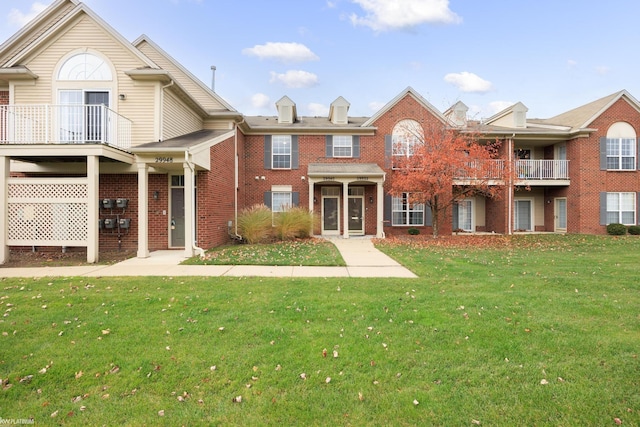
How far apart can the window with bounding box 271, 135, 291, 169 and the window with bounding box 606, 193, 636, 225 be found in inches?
694

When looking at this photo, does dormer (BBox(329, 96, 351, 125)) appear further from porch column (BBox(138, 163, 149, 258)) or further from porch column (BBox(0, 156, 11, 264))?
porch column (BBox(0, 156, 11, 264))

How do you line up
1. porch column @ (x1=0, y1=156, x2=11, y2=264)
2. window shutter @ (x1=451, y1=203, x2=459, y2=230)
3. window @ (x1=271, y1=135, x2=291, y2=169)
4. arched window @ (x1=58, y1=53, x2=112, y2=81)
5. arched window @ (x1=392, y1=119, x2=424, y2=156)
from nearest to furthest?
porch column @ (x1=0, y1=156, x2=11, y2=264) → arched window @ (x1=58, y1=53, x2=112, y2=81) → arched window @ (x1=392, y1=119, x2=424, y2=156) → window @ (x1=271, y1=135, x2=291, y2=169) → window shutter @ (x1=451, y1=203, x2=459, y2=230)

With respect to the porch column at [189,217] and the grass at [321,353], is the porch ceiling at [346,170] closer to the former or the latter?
the porch column at [189,217]

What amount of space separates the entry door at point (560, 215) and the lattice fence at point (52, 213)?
22.9 meters

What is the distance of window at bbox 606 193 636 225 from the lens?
1795cm

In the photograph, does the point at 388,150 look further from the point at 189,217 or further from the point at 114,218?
the point at 114,218

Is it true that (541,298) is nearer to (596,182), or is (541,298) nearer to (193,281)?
(193,281)

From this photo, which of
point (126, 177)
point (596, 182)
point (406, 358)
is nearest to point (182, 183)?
point (126, 177)

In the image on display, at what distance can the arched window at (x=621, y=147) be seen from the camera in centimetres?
1794

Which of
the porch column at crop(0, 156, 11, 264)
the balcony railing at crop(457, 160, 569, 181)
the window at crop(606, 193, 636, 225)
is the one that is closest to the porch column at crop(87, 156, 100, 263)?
the porch column at crop(0, 156, 11, 264)

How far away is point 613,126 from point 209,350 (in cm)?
2320

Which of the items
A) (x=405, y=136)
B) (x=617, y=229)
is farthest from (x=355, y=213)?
(x=617, y=229)

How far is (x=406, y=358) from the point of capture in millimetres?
Answer: 3541

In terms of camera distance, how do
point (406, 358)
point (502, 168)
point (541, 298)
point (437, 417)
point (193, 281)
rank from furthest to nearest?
point (502, 168) < point (193, 281) < point (541, 298) < point (406, 358) < point (437, 417)
